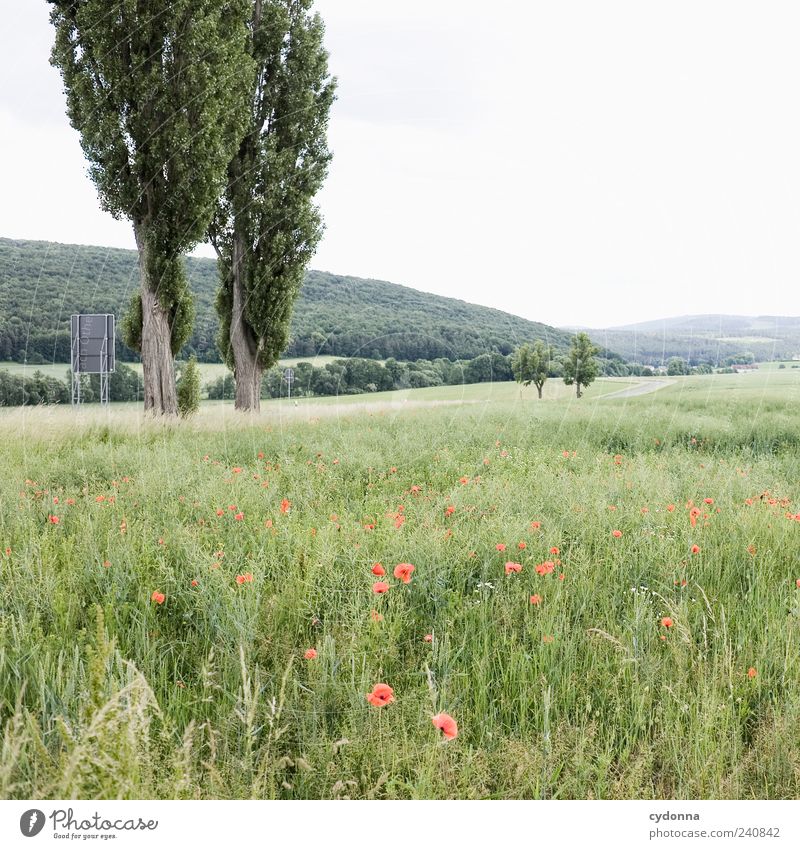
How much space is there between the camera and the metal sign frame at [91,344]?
850 cm

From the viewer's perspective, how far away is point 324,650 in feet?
5.95

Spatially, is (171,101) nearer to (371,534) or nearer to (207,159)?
(207,159)

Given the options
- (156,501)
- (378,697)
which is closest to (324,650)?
(378,697)

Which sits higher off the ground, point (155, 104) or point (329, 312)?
point (155, 104)

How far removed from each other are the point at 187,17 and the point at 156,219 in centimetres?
300

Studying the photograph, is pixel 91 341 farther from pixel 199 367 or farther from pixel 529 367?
pixel 529 367

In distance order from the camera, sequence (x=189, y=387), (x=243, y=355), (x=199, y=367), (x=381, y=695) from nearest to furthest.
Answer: (x=381, y=695), (x=243, y=355), (x=189, y=387), (x=199, y=367)

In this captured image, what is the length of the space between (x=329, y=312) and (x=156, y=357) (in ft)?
11.0

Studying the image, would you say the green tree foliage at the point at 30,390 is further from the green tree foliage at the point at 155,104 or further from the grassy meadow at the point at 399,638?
the grassy meadow at the point at 399,638

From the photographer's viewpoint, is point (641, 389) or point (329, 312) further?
point (329, 312)

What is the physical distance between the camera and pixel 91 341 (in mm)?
8602

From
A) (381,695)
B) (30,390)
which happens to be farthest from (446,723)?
(30,390)

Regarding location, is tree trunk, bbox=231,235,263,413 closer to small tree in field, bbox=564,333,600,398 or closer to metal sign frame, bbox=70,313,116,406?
metal sign frame, bbox=70,313,116,406

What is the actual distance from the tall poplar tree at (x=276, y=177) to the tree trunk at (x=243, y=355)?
30mm
